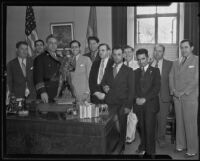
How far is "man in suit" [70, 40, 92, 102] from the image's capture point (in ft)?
9.71

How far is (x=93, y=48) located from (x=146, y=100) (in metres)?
0.91

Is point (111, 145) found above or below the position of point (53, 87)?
below

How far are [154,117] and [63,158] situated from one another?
111 centimetres

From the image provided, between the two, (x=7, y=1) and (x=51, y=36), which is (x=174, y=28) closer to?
(x=51, y=36)

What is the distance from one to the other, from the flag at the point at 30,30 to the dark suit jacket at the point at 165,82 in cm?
165

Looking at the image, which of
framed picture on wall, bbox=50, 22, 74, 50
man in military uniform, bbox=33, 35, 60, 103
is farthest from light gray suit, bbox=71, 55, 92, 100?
framed picture on wall, bbox=50, 22, 74, 50

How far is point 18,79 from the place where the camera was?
123 inches

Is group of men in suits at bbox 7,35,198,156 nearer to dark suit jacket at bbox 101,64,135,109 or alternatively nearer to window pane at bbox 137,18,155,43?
dark suit jacket at bbox 101,64,135,109

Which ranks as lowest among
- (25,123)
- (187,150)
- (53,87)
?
(187,150)

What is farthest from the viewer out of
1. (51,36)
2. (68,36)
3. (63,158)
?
(68,36)

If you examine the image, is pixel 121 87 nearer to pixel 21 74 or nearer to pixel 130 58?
pixel 130 58

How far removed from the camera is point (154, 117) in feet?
9.57

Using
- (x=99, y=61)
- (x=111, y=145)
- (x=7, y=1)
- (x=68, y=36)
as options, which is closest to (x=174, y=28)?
(x=99, y=61)

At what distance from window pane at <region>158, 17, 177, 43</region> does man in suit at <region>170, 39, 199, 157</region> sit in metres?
0.19
